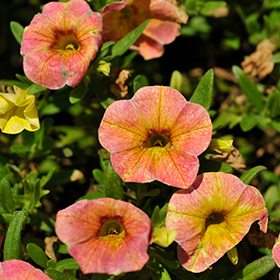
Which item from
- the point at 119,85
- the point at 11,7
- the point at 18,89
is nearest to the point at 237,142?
the point at 119,85

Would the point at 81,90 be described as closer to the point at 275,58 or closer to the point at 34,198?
the point at 34,198

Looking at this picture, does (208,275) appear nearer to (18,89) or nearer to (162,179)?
(162,179)

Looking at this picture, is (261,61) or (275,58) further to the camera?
(261,61)

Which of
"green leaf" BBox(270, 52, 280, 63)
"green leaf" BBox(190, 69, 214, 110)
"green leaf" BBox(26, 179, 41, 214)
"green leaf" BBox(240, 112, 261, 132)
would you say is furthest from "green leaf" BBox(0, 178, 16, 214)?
"green leaf" BBox(270, 52, 280, 63)

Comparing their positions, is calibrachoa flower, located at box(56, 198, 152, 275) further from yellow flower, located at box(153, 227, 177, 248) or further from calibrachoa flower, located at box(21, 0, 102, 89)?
Answer: calibrachoa flower, located at box(21, 0, 102, 89)

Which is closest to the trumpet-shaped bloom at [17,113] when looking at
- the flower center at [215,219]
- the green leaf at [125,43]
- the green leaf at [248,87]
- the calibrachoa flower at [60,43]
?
A: the calibrachoa flower at [60,43]

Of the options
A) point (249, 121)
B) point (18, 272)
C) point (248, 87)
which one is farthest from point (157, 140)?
point (248, 87)

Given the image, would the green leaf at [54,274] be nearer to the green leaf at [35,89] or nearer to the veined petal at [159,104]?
the veined petal at [159,104]
